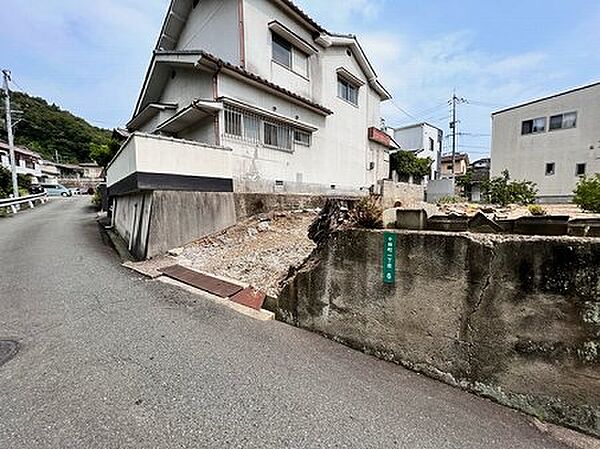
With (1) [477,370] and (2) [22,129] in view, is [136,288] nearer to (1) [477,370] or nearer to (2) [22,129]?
(1) [477,370]

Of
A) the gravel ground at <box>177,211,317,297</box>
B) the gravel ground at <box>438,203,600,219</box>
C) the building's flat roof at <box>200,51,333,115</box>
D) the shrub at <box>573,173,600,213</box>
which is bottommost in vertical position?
the gravel ground at <box>177,211,317,297</box>

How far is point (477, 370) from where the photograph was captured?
8.07 ft

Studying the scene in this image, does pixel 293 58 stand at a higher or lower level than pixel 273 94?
higher

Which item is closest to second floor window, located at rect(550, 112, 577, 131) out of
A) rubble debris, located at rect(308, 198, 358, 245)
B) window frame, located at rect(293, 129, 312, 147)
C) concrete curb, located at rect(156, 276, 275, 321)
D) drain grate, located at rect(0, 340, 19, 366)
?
window frame, located at rect(293, 129, 312, 147)

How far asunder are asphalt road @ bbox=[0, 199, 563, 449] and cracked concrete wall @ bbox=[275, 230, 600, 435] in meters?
0.22

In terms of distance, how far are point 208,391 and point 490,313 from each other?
2442mm

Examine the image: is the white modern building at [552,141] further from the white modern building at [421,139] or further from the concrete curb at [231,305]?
the concrete curb at [231,305]

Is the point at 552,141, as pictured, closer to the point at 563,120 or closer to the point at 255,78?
the point at 563,120

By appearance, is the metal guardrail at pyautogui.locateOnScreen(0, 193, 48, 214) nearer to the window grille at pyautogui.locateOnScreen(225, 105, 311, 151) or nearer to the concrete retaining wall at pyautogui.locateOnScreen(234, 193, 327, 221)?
the window grille at pyautogui.locateOnScreen(225, 105, 311, 151)

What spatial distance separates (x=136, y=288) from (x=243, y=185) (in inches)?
194

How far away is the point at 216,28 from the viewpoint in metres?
11.1

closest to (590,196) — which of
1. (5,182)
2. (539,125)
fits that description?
(539,125)

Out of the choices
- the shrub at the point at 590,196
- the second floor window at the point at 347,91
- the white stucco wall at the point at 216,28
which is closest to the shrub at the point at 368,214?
the shrub at the point at 590,196

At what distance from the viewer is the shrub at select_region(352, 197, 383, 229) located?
315cm
